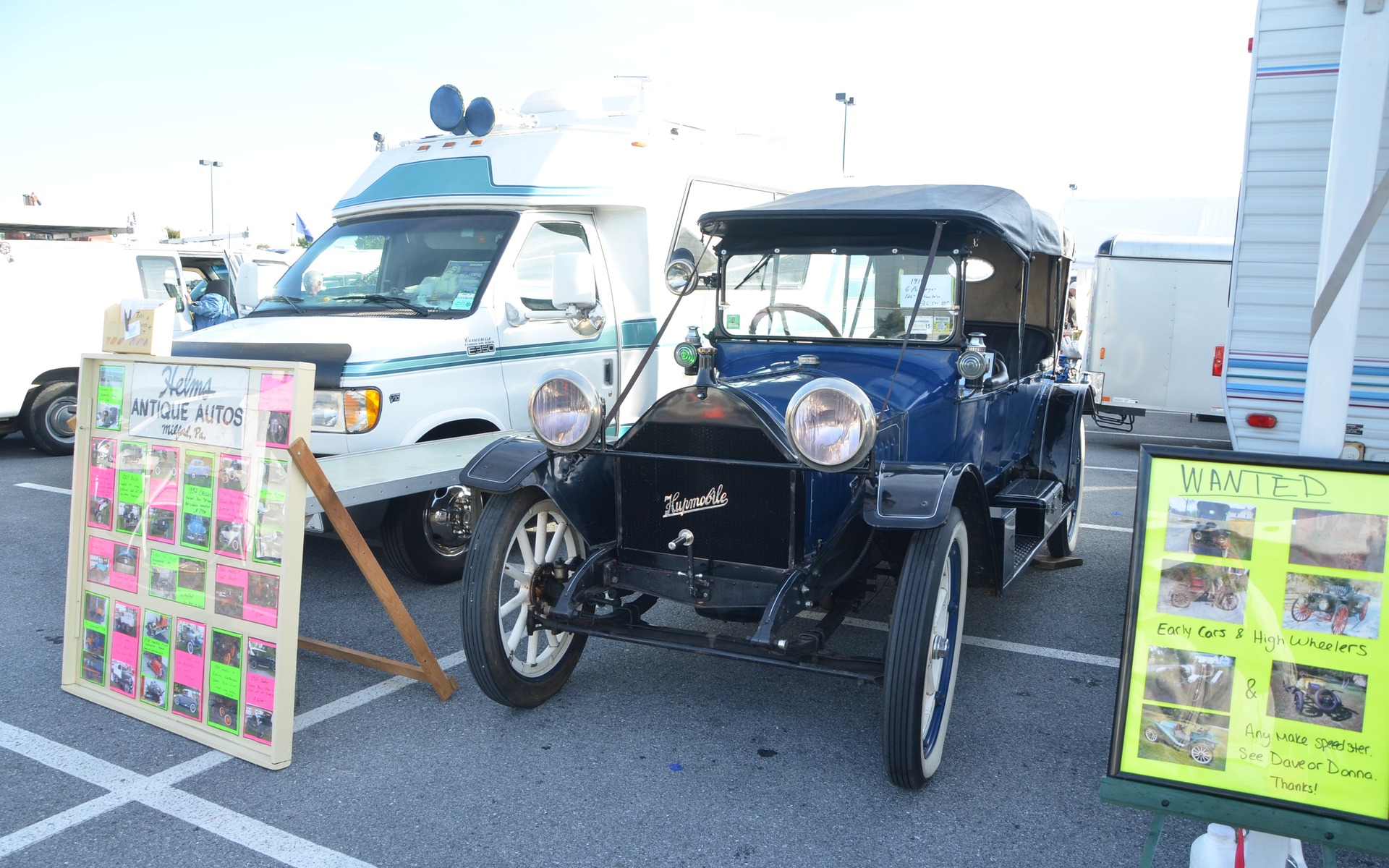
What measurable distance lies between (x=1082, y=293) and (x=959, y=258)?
1480 cm

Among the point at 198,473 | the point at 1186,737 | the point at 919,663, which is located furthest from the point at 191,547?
the point at 1186,737

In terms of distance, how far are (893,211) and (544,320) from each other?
2.53 metres

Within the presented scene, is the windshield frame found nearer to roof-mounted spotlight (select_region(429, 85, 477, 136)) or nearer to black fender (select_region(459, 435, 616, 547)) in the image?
black fender (select_region(459, 435, 616, 547))

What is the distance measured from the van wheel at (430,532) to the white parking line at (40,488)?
14.4 ft

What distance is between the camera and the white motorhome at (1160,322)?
11.2 meters

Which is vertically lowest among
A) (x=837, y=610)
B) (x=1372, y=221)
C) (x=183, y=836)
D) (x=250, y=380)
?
(x=183, y=836)

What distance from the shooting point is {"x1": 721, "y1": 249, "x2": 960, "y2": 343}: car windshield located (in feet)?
14.6

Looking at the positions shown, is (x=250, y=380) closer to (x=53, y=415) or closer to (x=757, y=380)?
(x=757, y=380)

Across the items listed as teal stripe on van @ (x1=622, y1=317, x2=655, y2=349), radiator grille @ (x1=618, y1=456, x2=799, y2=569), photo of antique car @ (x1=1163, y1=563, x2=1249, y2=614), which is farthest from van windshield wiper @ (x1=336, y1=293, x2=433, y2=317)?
photo of antique car @ (x1=1163, y1=563, x2=1249, y2=614)

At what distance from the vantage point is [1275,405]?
4.22 m

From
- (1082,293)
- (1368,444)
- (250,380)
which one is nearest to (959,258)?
(1368,444)

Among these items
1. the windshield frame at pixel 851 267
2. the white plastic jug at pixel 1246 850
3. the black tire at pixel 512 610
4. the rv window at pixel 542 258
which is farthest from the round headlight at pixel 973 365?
the rv window at pixel 542 258

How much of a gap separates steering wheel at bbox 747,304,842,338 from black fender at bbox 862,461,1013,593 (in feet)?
3.17

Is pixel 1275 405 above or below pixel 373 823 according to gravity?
above
